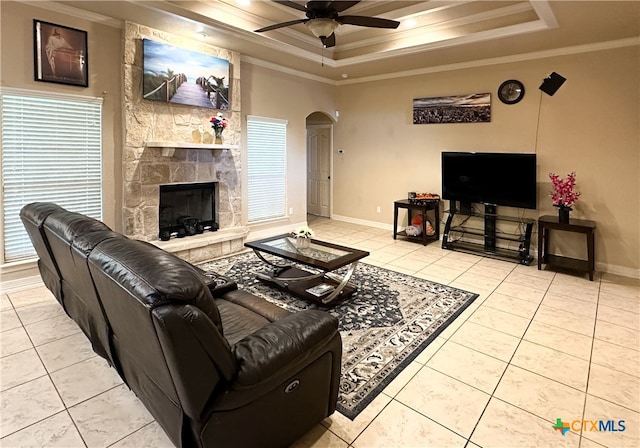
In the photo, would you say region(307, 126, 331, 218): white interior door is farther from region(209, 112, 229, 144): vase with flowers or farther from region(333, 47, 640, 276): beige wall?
region(209, 112, 229, 144): vase with flowers

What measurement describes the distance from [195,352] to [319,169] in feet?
25.2

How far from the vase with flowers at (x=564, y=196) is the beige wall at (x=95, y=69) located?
224 inches

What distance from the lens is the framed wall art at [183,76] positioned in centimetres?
456

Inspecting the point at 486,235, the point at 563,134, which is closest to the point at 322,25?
the point at 563,134

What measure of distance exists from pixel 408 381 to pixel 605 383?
136 cm

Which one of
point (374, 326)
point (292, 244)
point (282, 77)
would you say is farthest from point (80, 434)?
point (282, 77)

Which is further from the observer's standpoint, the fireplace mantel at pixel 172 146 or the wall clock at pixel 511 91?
the wall clock at pixel 511 91

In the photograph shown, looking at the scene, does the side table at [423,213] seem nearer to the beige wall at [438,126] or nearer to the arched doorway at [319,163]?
the beige wall at [438,126]

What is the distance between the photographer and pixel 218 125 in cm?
524

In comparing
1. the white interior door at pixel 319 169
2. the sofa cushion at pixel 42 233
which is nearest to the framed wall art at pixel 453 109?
the white interior door at pixel 319 169

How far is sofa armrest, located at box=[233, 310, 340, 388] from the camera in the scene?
1548 mm

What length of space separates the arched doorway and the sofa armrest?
6.70m

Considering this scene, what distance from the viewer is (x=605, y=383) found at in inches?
99.5

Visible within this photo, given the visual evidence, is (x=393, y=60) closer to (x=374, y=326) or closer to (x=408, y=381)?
(x=374, y=326)
